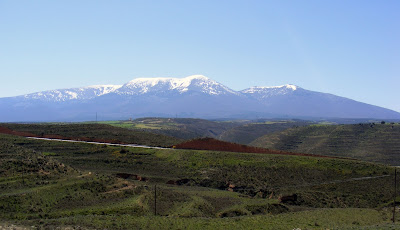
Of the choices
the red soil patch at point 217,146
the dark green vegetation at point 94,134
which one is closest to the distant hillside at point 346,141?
the red soil patch at point 217,146

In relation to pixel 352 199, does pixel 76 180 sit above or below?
above

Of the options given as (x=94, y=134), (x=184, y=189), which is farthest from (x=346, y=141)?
(x=184, y=189)

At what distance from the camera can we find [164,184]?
58.8 meters

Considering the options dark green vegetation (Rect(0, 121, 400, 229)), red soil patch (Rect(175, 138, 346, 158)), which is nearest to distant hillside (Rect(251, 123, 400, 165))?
red soil patch (Rect(175, 138, 346, 158))

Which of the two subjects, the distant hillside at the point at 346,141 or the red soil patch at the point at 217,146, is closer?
the red soil patch at the point at 217,146

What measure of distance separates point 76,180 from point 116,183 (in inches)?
188

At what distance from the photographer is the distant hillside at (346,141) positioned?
11556 cm

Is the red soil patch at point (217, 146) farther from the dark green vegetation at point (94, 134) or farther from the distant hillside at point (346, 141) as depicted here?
the distant hillside at point (346, 141)

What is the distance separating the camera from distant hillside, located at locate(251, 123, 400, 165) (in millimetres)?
115562

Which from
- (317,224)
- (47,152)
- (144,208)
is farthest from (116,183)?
(47,152)

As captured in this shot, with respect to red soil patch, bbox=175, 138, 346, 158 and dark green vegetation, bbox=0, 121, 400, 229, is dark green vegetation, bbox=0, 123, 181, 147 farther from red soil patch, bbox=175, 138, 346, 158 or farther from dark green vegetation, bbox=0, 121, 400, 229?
dark green vegetation, bbox=0, 121, 400, 229

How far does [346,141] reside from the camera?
134 metres

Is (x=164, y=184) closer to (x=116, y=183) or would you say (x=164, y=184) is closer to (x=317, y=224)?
(x=116, y=183)

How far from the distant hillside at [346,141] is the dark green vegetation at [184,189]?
55.2 m
